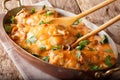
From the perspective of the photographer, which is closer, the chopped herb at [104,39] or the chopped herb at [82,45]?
the chopped herb at [82,45]

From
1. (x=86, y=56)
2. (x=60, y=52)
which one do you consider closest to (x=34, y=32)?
(x=60, y=52)

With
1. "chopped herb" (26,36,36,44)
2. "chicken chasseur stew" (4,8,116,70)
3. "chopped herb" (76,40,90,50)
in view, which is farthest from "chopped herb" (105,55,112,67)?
"chopped herb" (26,36,36,44)

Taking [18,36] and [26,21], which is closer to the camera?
[18,36]

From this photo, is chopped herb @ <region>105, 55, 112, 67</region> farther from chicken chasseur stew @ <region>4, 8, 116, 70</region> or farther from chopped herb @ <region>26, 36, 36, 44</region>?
chopped herb @ <region>26, 36, 36, 44</region>

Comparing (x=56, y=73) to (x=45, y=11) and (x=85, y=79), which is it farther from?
(x=45, y=11)

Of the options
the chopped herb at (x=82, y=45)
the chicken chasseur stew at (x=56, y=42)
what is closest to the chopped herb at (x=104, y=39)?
the chicken chasseur stew at (x=56, y=42)

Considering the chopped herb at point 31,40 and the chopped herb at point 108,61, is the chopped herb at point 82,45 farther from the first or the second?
the chopped herb at point 31,40

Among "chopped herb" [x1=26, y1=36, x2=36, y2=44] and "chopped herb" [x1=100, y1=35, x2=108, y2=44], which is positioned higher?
"chopped herb" [x1=26, y1=36, x2=36, y2=44]

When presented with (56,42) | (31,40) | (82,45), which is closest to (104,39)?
(82,45)
